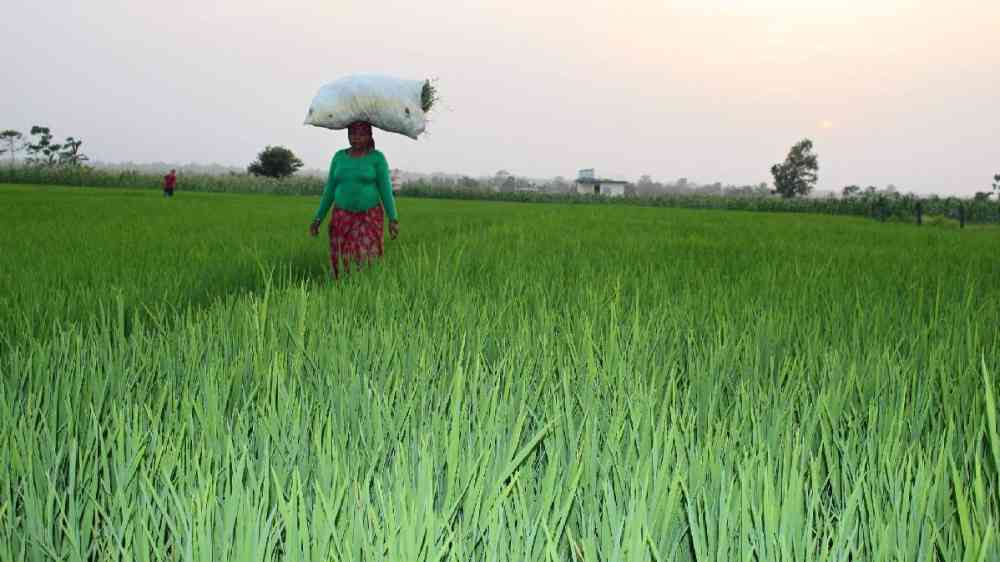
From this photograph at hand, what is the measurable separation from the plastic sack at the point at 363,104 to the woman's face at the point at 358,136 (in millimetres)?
46

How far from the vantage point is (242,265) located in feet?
16.7

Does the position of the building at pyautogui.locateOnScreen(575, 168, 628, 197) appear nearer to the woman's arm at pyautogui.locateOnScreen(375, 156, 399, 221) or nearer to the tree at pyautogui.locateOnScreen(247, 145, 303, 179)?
the tree at pyautogui.locateOnScreen(247, 145, 303, 179)

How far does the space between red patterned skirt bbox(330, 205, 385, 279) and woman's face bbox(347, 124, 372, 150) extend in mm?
401

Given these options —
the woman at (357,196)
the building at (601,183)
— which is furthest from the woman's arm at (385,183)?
the building at (601,183)

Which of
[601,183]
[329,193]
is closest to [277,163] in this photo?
[601,183]

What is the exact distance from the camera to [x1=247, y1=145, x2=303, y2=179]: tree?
61562 millimetres

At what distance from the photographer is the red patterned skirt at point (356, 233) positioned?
4.75 metres

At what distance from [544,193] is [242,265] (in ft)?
160

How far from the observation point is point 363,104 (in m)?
4.60

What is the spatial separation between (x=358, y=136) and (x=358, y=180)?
0.30 metres

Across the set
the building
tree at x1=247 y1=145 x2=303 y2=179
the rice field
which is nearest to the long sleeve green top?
the rice field

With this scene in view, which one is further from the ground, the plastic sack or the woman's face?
the plastic sack

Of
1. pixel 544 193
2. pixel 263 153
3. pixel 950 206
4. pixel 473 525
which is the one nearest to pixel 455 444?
pixel 473 525

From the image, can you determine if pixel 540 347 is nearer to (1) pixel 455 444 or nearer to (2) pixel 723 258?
(1) pixel 455 444
